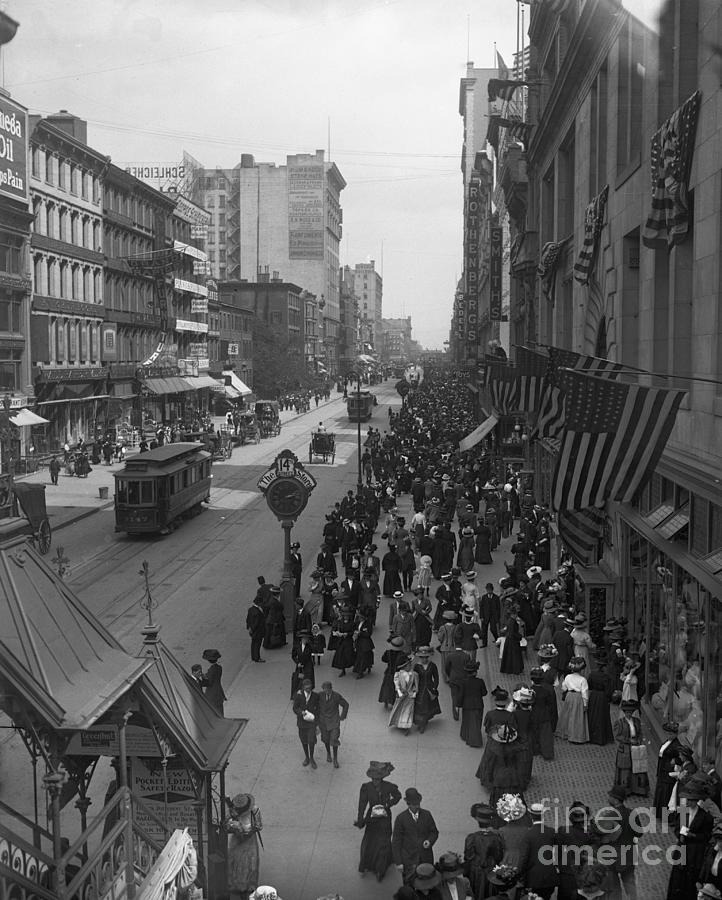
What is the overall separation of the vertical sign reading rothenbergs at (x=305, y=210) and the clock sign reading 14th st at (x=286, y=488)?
12829 cm

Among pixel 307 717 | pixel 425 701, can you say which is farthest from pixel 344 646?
pixel 307 717

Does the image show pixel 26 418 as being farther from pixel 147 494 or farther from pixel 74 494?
pixel 147 494

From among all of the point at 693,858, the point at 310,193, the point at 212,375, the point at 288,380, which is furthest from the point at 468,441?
the point at 310,193

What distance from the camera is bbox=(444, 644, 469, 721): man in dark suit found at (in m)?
17.0

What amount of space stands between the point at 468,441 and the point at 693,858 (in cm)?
3338

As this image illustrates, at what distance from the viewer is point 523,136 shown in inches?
1700

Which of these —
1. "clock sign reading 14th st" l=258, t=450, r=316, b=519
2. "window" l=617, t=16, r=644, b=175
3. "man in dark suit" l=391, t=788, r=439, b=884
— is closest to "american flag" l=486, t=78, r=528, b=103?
"window" l=617, t=16, r=644, b=175

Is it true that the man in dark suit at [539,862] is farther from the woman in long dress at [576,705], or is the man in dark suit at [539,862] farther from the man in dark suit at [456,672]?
the man in dark suit at [456,672]

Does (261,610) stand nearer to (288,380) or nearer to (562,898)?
(562,898)

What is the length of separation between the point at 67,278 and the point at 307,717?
157 feet

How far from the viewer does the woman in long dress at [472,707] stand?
1599 centimetres

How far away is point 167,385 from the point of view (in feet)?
250

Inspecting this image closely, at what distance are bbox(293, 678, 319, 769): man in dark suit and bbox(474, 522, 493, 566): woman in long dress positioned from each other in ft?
47.5

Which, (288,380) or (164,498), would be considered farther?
(288,380)
